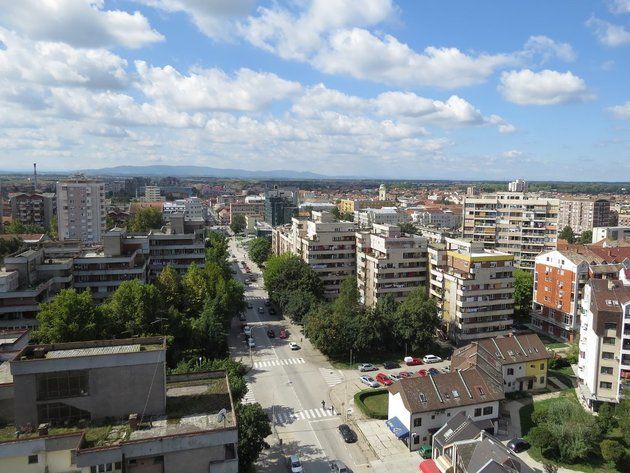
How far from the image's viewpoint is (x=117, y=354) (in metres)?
21.1

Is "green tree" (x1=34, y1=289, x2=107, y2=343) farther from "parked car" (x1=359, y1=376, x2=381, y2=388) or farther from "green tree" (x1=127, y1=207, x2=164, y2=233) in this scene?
"green tree" (x1=127, y1=207, x2=164, y2=233)

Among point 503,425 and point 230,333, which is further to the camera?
point 230,333

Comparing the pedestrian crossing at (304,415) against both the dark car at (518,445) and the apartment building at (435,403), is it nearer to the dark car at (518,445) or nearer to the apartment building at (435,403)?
the apartment building at (435,403)

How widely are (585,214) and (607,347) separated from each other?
408ft

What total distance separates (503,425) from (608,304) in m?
12.8

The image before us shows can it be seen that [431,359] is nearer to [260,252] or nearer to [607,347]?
[607,347]

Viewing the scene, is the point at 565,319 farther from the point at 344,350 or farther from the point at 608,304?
the point at 344,350

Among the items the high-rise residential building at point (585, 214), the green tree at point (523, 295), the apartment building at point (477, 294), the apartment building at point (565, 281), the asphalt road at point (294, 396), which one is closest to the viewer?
the asphalt road at point (294, 396)

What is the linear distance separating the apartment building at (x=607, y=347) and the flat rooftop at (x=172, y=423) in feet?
99.0

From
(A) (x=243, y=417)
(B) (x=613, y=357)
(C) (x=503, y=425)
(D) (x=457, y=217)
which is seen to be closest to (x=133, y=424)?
(A) (x=243, y=417)

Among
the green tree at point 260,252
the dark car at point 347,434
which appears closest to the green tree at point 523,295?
the dark car at point 347,434

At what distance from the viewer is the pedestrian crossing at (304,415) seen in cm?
3647

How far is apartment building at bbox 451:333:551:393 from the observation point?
4144 centimetres

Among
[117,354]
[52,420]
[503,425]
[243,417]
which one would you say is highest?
[117,354]
